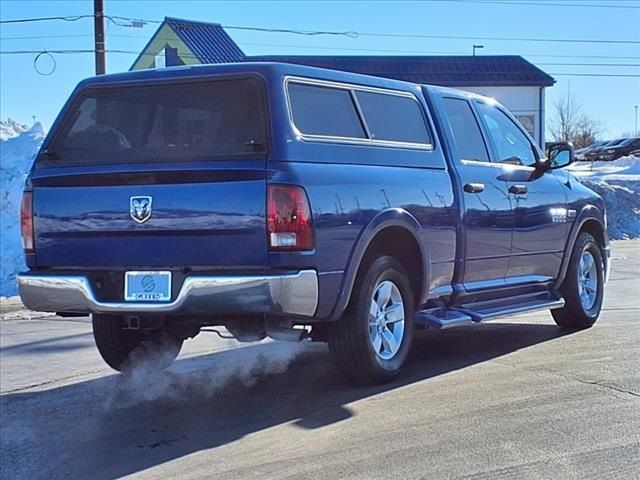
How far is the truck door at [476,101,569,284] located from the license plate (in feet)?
10.4

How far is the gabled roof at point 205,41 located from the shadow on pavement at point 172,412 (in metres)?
31.3

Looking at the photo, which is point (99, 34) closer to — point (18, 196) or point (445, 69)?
point (18, 196)

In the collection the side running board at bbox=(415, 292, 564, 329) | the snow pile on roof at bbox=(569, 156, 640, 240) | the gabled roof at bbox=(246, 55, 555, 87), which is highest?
the gabled roof at bbox=(246, 55, 555, 87)

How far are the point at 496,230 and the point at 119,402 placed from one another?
10.3ft

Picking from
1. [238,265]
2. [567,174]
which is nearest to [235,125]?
[238,265]

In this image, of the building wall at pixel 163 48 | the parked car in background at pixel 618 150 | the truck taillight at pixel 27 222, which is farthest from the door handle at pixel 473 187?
the parked car in background at pixel 618 150

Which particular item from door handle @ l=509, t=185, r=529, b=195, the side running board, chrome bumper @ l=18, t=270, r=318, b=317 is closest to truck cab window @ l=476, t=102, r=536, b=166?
door handle @ l=509, t=185, r=529, b=195

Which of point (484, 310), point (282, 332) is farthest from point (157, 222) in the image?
point (484, 310)

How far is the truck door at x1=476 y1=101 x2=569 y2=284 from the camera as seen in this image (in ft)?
23.3

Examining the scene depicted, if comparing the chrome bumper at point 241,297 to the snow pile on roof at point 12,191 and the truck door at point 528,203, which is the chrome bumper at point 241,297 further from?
the snow pile on roof at point 12,191

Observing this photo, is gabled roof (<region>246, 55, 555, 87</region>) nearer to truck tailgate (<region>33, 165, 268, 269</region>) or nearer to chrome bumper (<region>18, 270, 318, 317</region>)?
truck tailgate (<region>33, 165, 268, 269</region>)

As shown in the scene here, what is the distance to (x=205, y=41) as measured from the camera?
38.1 m

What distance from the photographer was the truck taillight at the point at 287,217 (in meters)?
4.86

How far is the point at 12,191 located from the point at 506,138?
1382 centimetres
